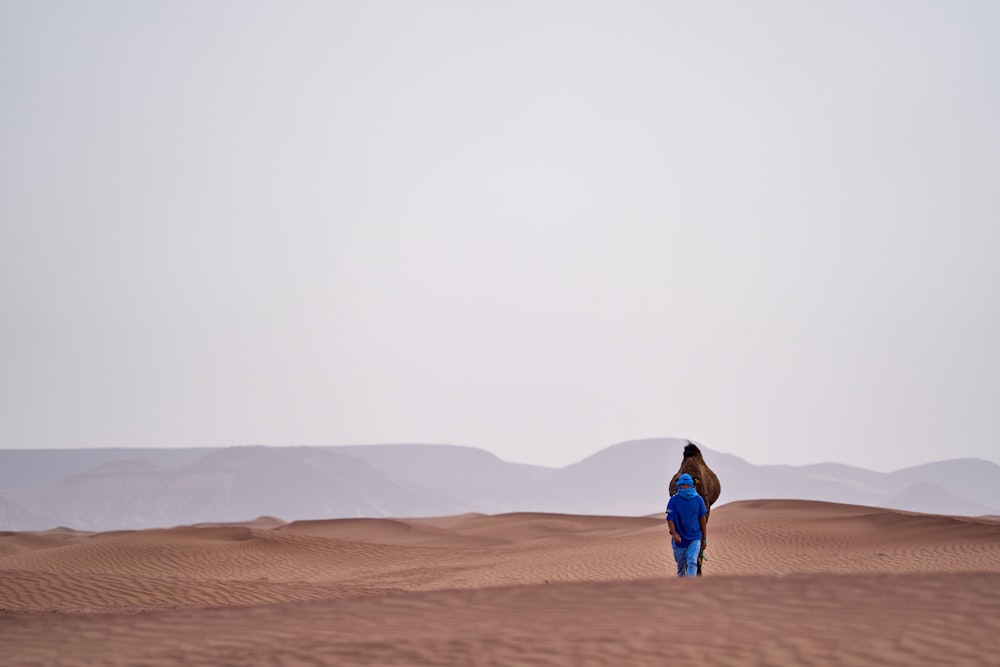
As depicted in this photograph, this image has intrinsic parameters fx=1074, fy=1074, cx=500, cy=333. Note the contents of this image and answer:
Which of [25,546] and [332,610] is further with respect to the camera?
[25,546]

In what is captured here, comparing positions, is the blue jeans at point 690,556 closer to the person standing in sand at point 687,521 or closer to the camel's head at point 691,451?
the person standing in sand at point 687,521

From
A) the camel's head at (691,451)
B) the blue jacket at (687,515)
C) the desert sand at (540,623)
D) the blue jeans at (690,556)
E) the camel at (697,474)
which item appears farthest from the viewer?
the camel's head at (691,451)

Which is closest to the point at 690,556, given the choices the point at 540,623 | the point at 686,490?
the point at 686,490

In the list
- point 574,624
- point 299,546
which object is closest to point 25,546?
point 299,546

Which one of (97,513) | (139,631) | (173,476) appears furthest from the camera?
(173,476)

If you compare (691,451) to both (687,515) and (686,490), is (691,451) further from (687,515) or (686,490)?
(687,515)

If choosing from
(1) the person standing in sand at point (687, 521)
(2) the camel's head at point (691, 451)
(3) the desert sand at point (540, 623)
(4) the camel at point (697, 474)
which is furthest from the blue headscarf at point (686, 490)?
(3) the desert sand at point (540, 623)

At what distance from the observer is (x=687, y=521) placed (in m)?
11.1

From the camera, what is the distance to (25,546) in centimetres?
3453

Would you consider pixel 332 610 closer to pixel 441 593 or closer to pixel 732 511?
pixel 441 593

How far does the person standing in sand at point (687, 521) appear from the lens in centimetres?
1109

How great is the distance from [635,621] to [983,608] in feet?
8.41

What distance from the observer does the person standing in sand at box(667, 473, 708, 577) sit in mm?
11094

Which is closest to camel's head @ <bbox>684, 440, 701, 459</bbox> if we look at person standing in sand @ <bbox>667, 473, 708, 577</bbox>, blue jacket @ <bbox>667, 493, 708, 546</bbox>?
person standing in sand @ <bbox>667, 473, 708, 577</bbox>
